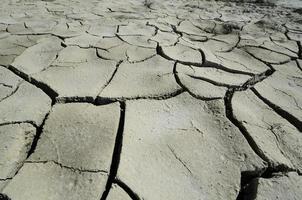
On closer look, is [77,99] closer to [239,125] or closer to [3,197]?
[3,197]

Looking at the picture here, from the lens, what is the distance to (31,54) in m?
1.98

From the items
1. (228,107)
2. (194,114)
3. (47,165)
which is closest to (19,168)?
(47,165)

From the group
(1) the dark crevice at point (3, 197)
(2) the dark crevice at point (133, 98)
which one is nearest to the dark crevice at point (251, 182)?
(2) the dark crevice at point (133, 98)

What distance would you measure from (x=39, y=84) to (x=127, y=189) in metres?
0.92

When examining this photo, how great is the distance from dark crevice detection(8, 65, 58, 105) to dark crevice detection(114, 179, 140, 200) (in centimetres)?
65

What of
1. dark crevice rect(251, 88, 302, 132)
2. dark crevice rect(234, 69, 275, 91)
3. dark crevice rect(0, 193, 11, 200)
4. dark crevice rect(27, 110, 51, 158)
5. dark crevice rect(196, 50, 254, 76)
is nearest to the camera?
dark crevice rect(0, 193, 11, 200)

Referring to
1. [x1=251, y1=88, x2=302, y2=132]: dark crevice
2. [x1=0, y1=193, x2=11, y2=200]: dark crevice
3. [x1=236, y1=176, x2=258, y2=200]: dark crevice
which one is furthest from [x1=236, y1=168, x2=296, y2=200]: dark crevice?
[x1=0, y1=193, x2=11, y2=200]: dark crevice

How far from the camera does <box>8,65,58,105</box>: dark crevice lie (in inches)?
60.8

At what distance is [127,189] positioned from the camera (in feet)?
3.41

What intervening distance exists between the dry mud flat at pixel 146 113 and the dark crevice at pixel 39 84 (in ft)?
0.04

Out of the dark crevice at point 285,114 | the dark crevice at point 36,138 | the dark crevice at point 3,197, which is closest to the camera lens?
the dark crevice at point 3,197

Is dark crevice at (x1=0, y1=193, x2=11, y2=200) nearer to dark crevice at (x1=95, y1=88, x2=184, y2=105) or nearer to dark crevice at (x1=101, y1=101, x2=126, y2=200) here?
dark crevice at (x1=101, y1=101, x2=126, y2=200)

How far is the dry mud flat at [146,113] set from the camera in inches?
42.7

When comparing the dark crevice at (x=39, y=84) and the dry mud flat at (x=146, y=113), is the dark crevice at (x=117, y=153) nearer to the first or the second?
the dry mud flat at (x=146, y=113)
